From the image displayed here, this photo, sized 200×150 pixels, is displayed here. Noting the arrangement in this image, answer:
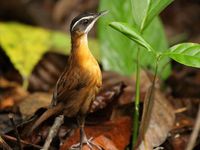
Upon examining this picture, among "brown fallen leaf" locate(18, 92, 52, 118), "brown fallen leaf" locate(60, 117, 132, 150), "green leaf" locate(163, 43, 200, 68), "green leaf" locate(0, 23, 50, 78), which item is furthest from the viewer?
"green leaf" locate(0, 23, 50, 78)

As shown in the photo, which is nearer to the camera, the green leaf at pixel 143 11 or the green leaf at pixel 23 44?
the green leaf at pixel 143 11

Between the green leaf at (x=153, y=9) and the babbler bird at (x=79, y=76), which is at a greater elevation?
the green leaf at (x=153, y=9)

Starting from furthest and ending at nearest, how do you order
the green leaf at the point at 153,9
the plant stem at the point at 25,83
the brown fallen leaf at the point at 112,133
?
the plant stem at the point at 25,83
the brown fallen leaf at the point at 112,133
the green leaf at the point at 153,9

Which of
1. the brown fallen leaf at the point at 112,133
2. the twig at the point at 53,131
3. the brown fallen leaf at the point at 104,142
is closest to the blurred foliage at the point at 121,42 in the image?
the brown fallen leaf at the point at 112,133

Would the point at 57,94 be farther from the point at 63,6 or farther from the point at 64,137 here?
the point at 63,6

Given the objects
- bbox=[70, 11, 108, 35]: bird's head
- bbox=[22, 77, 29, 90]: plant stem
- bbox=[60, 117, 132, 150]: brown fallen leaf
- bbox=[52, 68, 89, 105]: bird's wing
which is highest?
bbox=[70, 11, 108, 35]: bird's head

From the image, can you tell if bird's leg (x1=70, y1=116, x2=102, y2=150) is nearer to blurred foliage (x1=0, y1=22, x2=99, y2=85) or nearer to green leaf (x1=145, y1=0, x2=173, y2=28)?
green leaf (x1=145, y1=0, x2=173, y2=28)

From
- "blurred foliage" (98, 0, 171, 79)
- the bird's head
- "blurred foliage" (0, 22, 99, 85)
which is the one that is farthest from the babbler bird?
"blurred foliage" (0, 22, 99, 85)

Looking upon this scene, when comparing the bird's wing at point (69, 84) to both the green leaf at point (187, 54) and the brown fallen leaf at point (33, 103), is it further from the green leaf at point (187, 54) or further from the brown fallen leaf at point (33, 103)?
the brown fallen leaf at point (33, 103)

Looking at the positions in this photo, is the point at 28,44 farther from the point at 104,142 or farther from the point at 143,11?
the point at 143,11
